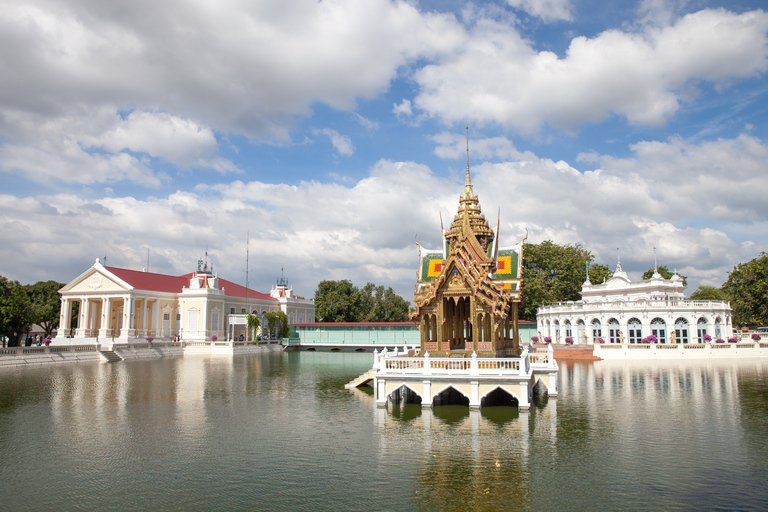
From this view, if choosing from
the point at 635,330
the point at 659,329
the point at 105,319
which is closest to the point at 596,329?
the point at 635,330

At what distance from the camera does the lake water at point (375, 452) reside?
35.0ft

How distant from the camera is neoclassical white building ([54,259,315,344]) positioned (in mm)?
62656

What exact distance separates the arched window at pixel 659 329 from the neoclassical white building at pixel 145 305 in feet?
169

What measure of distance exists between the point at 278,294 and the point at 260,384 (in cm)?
5869

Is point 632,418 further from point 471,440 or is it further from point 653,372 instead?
point 653,372

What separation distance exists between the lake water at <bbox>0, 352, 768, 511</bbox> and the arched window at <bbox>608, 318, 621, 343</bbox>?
2558 cm

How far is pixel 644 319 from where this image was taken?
4809 centimetres

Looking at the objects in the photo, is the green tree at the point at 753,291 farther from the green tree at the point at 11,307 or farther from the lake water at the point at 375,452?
the green tree at the point at 11,307

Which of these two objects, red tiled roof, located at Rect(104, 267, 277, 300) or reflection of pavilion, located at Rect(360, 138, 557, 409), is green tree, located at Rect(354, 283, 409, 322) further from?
reflection of pavilion, located at Rect(360, 138, 557, 409)

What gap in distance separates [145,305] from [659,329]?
59819 millimetres

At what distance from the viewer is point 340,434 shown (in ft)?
52.5

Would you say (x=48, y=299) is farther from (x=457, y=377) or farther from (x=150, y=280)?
(x=457, y=377)

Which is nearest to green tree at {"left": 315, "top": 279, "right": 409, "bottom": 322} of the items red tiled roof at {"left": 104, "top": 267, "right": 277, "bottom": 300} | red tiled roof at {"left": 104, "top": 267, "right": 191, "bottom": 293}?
red tiled roof at {"left": 104, "top": 267, "right": 277, "bottom": 300}

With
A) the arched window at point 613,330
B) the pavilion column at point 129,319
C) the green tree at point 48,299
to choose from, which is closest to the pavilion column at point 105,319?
the pavilion column at point 129,319
